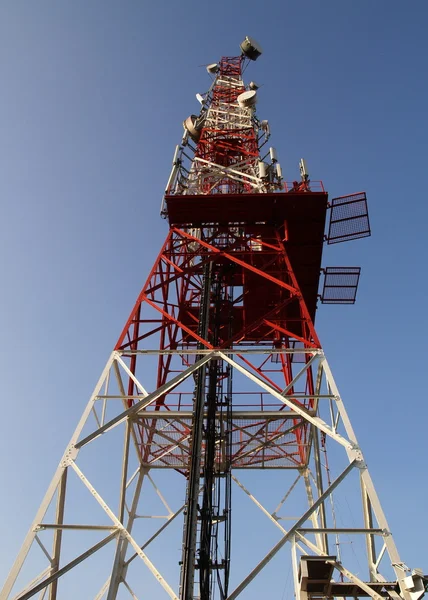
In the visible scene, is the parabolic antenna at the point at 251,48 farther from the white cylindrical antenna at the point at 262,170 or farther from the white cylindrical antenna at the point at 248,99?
the white cylindrical antenna at the point at 262,170

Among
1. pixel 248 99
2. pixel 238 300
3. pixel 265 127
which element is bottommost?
pixel 238 300

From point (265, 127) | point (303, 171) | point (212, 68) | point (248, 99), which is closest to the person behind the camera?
point (303, 171)

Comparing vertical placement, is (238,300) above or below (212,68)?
below

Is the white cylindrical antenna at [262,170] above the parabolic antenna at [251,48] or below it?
below

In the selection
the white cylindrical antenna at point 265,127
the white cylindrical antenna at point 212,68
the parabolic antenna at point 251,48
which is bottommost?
the white cylindrical antenna at point 265,127

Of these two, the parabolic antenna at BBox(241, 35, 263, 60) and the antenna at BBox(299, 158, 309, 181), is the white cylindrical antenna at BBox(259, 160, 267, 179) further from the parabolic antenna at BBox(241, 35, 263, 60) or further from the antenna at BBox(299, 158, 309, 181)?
the parabolic antenna at BBox(241, 35, 263, 60)

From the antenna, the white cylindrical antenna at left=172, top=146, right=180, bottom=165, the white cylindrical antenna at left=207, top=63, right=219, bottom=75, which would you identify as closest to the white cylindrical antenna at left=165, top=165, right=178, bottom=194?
the white cylindrical antenna at left=172, top=146, right=180, bottom=165

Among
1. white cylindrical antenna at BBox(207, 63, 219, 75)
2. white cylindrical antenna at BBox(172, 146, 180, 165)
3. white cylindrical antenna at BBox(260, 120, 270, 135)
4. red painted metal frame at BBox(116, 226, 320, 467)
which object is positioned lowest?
red painted metal frame at BBox(116, 226, 320, 467)

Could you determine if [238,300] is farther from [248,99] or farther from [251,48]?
[251,48]

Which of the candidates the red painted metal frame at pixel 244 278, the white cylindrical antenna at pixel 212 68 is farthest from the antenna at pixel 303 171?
the white cylindrical antenna at pixel 212 68

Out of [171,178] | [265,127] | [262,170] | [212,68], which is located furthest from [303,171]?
[212,68]

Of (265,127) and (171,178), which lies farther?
(265,127)

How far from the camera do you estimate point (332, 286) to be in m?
21.5

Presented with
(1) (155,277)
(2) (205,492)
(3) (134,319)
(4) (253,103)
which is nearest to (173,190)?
(1) (155,277)
